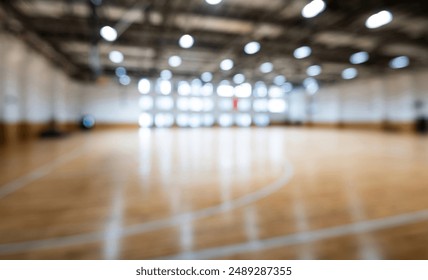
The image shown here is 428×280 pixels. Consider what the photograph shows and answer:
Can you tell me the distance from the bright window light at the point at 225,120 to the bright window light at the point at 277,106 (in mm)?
4323

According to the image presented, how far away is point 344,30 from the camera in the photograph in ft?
32.0

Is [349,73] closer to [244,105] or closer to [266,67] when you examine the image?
[266,67]

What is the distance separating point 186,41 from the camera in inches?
429

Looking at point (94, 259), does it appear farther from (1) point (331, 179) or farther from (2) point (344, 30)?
(2) point (344, 30)

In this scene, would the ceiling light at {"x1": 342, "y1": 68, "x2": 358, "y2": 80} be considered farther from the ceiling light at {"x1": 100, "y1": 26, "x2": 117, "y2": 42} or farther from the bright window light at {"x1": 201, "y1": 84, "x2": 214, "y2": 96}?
the ceiling light at {"x1": 100, "y1": 26, "x2": 117, "y2": 42}

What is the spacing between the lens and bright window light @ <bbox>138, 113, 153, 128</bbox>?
70.7ft

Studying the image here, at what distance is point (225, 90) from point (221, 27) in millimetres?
13764

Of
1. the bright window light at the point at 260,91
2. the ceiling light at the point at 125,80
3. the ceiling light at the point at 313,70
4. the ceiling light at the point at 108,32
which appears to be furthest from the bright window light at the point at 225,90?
the ceiling light at the point at 108,32

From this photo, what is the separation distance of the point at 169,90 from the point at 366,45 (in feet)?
48.3

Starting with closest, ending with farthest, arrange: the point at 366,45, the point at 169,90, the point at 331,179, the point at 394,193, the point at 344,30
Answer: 1. the point at 394,193
2. the point at 331,179
3. the point at 344,30
4. the point at 366,45
5. the point at 169,90

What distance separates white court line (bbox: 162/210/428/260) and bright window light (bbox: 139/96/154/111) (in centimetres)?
2078

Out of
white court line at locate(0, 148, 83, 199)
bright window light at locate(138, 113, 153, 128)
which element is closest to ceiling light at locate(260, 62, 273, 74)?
bright window light at locate(138, 113, 153, 128)
